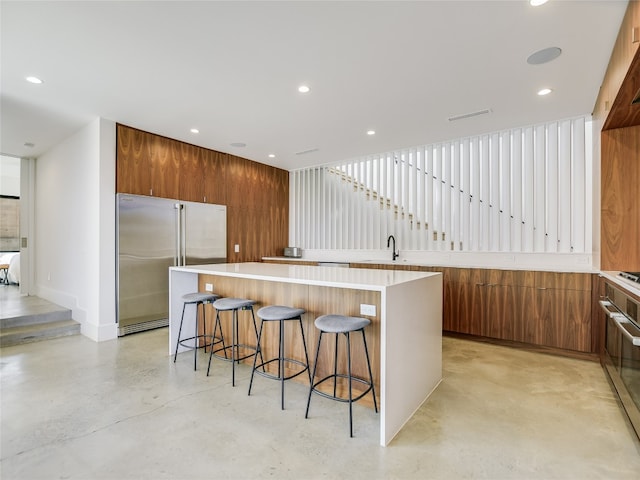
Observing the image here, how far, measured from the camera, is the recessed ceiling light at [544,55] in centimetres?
253

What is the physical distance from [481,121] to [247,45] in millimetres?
2961

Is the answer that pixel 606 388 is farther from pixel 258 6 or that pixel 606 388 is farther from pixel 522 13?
pixel 258 6

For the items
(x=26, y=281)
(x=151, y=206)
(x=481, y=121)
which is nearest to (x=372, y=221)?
(x=481, y=121)

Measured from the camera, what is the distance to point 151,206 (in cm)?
454

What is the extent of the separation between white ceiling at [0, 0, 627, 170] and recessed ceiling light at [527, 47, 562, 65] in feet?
0.16

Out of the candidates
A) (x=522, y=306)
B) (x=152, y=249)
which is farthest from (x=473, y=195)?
(x=152, y=249)

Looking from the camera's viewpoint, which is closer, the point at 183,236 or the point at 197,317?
the point at 197,317

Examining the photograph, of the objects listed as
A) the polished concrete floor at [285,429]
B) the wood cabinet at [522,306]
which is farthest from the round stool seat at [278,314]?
the wood cabinet at [522,306]

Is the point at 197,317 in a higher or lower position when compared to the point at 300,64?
lower

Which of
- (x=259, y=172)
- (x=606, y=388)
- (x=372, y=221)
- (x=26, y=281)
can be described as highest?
(x=259, y=172)

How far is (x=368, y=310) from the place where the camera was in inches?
93.6

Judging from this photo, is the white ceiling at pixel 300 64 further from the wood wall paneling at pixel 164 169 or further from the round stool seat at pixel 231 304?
the round stool seat at pixel 231 304

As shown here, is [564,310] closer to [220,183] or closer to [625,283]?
[625,283]

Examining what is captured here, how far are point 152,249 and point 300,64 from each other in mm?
3239
